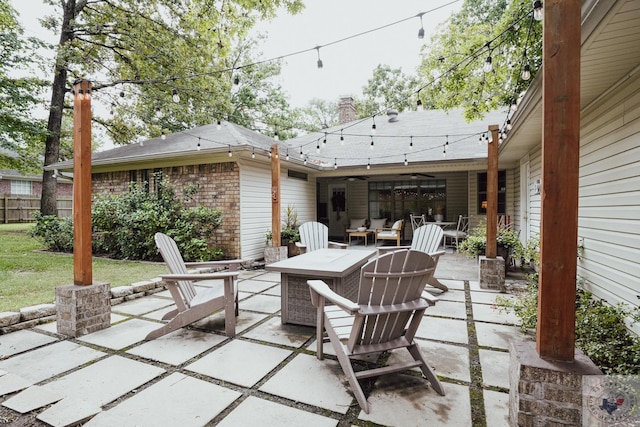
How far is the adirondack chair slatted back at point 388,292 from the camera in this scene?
1.99m

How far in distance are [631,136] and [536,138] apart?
2.73 metres

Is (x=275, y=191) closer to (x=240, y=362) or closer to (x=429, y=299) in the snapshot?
(x=240, y=362)

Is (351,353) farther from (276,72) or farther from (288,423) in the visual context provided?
(276,72)

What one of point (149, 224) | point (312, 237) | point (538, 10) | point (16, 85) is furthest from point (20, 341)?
point (16, 85)

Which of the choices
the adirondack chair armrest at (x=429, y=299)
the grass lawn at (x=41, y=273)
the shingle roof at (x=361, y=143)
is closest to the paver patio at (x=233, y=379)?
the adirondack chair armrest at (x=429, y=299)

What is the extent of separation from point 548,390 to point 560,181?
3.38 feet

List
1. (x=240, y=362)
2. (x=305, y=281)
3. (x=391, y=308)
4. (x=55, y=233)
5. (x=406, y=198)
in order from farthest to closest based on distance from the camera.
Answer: (x=406, y=198)
(x=55, y=233)
(x=305, y=281)
(x=240, y=362)
(x=391, y=308)

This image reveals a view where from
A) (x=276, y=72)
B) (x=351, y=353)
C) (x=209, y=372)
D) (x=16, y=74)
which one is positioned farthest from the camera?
(x=276, y=72)

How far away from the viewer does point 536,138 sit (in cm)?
518

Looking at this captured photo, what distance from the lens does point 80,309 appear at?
2949 millimetres

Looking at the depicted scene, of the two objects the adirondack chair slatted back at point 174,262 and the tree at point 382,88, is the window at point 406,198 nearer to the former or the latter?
the adirondack chair slatted back at point 174,262

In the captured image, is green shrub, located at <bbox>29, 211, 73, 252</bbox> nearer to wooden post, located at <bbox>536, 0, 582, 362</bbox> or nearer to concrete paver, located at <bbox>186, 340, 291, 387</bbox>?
concrete paver, located at <bbox>186, 340, 291, 387</bbox>

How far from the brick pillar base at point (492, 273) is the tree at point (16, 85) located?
1221cm

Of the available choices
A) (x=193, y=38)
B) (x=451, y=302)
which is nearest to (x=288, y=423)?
(x=451, y=302)
